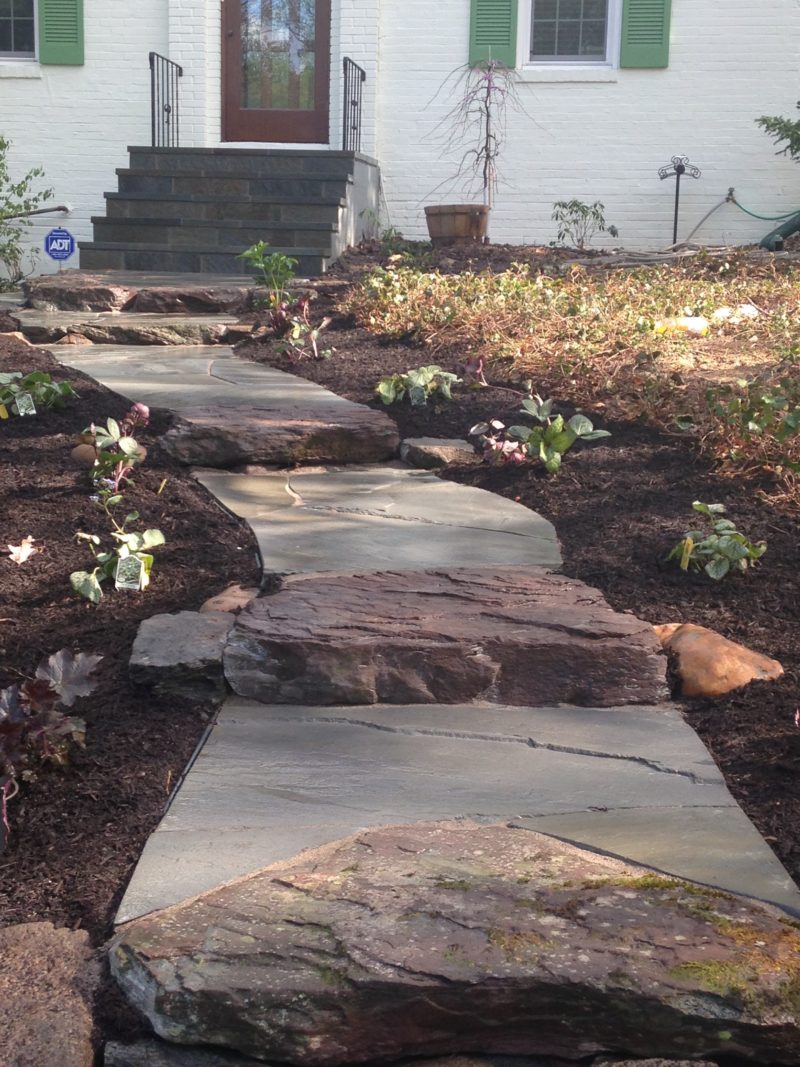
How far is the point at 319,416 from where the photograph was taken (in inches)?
172

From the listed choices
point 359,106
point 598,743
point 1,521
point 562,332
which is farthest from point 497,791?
point 359,106

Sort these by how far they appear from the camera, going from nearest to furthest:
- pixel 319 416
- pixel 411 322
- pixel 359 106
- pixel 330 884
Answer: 1. pixel 330 884
2. pixel 319 416
3. pixel 411 322
4. pixel 359 106

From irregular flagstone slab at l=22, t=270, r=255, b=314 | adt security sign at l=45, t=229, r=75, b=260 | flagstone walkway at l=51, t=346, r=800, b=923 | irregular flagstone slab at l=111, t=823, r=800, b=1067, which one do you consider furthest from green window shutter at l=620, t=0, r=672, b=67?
irregular flagstone slab at l=111, t=823, r=800, b=1067

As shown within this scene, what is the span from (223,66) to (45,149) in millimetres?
1839

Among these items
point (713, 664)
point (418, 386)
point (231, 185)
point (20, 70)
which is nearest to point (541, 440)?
point (418, 386)

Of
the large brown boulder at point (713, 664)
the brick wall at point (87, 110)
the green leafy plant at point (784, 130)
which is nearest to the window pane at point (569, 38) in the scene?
the green leafy plant at point (784, 130)

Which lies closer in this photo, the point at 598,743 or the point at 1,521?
the point at 598,743

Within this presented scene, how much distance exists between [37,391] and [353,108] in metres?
7.07

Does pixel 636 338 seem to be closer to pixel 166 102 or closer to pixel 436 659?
pixel 436 659

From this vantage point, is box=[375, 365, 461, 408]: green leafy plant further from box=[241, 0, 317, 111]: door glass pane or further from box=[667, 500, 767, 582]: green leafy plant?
box=[241, 0, 317, 111]: door glass pane

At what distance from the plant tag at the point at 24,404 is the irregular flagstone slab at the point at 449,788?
2.31 meters

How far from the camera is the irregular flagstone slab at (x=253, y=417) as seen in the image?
411 cm

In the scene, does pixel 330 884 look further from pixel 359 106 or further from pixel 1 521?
pixel 359 106

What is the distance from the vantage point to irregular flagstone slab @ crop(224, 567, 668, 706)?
2.45 metres
